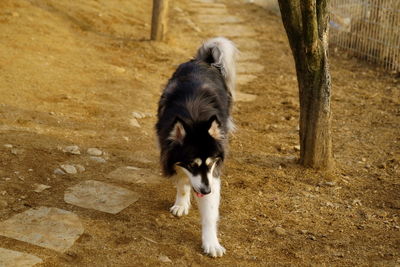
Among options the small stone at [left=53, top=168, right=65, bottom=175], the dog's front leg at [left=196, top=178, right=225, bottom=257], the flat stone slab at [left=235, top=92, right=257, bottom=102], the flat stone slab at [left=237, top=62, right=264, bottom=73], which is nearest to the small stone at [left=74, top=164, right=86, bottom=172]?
the small stone at [left=53, top=168, right=65, bottom=175]

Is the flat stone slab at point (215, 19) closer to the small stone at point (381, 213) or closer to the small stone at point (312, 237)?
the small stone at point (381, 213)

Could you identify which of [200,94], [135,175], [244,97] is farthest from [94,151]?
[244,97]

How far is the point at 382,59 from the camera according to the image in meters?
8.36

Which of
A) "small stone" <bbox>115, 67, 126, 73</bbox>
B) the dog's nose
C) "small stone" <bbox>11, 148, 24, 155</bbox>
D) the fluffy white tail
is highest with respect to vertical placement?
the fluffy white tail

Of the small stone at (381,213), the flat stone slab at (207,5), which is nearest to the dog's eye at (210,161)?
the small stone at (381,213)

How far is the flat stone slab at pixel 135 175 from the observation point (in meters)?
4.59

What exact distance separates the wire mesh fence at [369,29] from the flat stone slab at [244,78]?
2.08 m

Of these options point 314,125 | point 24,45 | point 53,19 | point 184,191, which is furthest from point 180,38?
point 184,191

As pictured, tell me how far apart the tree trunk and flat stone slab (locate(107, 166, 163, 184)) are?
142 centimetres

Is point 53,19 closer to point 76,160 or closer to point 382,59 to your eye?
point 76,160

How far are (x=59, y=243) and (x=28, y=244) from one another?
0.19 m

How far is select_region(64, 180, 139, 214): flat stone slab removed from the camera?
161 inches

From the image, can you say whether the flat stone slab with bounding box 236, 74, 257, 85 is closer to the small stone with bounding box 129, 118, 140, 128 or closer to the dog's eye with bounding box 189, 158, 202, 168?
the small stone with bounding box 129, 118, 140, 128

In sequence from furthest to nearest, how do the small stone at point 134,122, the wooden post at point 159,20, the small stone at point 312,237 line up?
the wooden post at point 159,20
the small stone at point 134,122
the small stone at point 312,237
